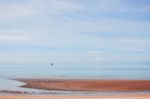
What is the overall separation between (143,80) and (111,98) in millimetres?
6710

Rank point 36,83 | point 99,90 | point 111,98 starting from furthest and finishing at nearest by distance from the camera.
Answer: point 36,83 < point 99,90 < point 111,98

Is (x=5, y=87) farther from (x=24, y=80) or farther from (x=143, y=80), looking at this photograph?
(x=143, y=80)

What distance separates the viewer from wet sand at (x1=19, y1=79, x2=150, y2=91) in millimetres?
16047

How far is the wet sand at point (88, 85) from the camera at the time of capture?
632 inches

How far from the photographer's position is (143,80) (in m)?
18.1

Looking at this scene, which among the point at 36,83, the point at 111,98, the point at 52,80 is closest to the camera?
the point at 111,98

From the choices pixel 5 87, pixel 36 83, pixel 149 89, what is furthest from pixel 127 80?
pixel 5 87

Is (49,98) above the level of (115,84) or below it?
below

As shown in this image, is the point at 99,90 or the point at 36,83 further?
the point at 36,83

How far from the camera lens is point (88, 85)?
1694 centimetres

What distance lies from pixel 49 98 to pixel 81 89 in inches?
166

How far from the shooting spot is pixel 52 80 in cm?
1822

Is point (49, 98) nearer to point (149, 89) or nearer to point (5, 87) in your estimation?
point (5, 87)

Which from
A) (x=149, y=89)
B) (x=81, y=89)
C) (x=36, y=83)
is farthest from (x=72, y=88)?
(x=149, y=89)
